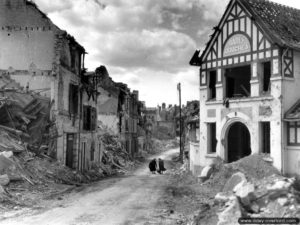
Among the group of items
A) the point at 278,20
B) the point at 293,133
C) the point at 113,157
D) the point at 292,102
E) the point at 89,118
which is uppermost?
the point at 278,20

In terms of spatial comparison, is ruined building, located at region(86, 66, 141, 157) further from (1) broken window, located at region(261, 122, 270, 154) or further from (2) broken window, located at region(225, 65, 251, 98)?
(1) broken window, located at region(261, 122, 270, 154)

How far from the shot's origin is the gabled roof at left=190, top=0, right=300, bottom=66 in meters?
20.4

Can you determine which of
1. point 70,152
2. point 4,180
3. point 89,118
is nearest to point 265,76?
point 4,180

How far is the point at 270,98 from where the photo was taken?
20.5 m

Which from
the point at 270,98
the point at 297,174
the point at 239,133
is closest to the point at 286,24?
the point at 270,98

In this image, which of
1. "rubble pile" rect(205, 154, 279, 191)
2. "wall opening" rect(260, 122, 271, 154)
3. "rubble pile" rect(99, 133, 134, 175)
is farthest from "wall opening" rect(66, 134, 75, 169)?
"wall opening" rect(260, 122, 271, 154)

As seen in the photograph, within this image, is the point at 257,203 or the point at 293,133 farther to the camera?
the point at 293,133

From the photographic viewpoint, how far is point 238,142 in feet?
77.6

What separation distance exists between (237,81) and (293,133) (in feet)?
20.6

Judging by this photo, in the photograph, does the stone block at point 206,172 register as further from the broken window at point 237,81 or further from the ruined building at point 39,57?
the ruined building at point 39,57

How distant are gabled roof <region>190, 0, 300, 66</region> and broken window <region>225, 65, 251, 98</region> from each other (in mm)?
2064

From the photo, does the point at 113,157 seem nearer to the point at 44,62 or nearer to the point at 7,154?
the point at 44,62

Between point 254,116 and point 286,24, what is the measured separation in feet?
18.2

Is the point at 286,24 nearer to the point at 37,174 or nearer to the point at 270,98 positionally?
the point at 270,98
